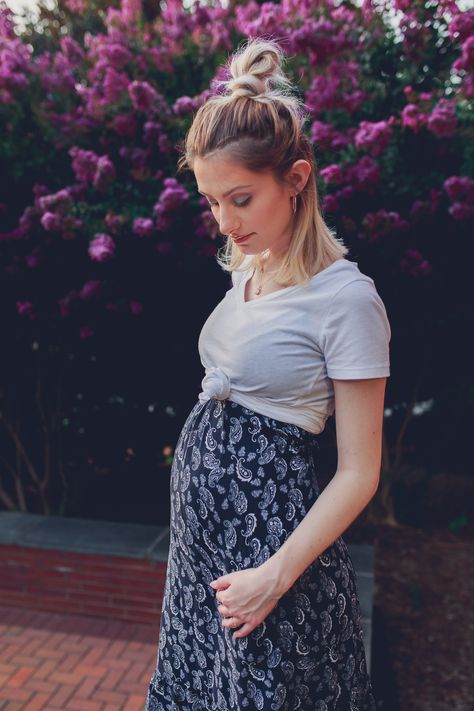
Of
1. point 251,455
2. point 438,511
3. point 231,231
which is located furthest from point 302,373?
point 438,511

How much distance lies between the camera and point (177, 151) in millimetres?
3477

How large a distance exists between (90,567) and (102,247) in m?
1.70

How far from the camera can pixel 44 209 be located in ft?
10.7

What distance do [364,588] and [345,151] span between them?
2056mm

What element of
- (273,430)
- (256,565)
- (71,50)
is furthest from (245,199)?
(71,50)

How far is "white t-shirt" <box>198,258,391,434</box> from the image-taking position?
1.38 metres

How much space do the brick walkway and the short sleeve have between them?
237cm

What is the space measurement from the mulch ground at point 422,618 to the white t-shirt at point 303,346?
2.40 metres

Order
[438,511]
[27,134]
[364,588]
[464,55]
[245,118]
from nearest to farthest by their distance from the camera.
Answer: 1. [245,118]
2. [464,55]
3. [364,588]
4. [27,134]
5. [438,511]

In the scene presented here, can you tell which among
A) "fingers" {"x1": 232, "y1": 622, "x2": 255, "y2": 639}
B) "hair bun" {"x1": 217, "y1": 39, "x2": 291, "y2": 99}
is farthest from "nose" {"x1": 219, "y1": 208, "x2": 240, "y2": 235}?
"fingers" {"x1": 232, "y1": 622, "x2": 255, "y2": 639}

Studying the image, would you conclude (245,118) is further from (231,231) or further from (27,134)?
(27,134)

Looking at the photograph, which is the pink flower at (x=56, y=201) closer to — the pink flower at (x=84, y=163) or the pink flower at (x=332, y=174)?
the pink flower at (x=84, y=163)

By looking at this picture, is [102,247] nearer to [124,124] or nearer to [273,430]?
[124,124]

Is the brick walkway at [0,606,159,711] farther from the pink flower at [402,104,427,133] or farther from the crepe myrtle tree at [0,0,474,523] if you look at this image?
the pink flower at [402,104,427,133]
